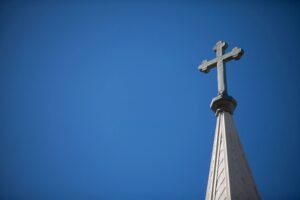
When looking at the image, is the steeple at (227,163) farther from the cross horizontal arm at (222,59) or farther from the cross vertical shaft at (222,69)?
the cross horizontal arm at (222,59)

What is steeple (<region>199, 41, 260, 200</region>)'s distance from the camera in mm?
7609

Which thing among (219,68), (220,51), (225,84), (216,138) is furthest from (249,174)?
(220,51)

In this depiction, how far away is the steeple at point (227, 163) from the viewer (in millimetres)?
7609

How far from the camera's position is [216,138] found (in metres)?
9.17

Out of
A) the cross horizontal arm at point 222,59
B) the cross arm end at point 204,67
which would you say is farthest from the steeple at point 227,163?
the cross arm end at point 204,67

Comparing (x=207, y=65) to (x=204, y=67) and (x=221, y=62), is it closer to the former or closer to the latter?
(x=204, y=67)

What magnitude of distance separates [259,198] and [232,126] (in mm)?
2125

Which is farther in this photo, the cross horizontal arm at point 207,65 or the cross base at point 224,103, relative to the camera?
the cross horizontal arm at point 207,65

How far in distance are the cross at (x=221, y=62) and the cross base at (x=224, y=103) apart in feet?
0.87

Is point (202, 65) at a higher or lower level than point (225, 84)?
higher

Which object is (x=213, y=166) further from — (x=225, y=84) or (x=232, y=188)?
(x=225, y=84)

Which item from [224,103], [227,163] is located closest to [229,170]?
[227,163]

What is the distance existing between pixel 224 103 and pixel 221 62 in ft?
6.16

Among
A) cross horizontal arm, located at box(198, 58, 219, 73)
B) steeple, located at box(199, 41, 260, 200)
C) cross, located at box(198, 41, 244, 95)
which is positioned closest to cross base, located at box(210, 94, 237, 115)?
steeple, located at box(199, 41, 260, 200)
